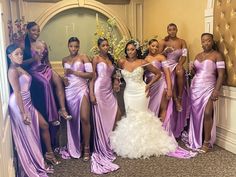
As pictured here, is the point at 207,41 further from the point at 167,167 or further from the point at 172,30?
the point at 167,167

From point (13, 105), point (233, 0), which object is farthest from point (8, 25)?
point (233, 0)

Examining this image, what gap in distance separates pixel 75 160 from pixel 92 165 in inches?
11.1

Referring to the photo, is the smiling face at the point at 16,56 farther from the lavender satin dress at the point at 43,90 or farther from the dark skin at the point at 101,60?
the dark skin at the point at 101,60

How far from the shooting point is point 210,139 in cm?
356

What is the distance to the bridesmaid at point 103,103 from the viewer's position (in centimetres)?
338

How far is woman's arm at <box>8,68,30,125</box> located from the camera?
2760 mm

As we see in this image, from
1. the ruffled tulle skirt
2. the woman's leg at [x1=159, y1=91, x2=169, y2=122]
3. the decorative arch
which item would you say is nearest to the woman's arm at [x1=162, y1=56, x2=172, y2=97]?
the woman's leg at [x1=159, y1=91, x2=169, y2=122]

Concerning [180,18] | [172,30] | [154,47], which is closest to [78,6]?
[180,18]

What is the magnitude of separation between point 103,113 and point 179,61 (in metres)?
1.29

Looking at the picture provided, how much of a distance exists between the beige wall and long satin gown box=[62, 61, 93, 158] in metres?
1.64

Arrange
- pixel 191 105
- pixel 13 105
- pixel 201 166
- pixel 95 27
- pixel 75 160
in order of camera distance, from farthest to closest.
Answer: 1. pixel 95 27
2. pixel 191 105
3. pixel 75 160
4. pixel 201 166
5. pixel 13 105

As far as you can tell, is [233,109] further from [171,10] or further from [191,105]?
[171,10]

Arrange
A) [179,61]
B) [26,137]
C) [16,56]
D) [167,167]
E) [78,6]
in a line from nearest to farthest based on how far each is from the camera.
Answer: [16,56] → [26,137] → [167,167] → [179,61] → [78,6]

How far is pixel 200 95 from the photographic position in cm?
349
